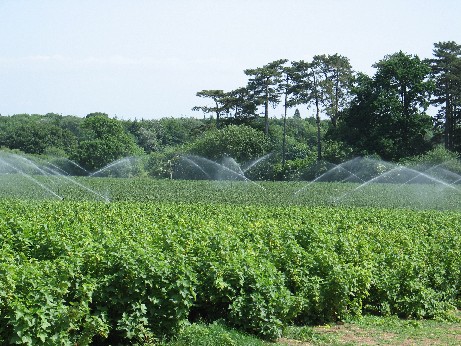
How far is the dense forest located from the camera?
64.5 metres

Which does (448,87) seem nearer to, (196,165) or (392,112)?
(392,112)

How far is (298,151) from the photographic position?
257 ft

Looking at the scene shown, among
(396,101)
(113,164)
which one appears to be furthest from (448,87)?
(113,164)

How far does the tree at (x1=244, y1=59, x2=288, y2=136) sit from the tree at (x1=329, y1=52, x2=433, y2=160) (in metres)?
14.6

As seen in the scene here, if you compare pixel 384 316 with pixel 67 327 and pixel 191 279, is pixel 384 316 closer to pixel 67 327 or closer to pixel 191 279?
pixel 191 279

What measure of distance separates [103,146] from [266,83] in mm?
22415

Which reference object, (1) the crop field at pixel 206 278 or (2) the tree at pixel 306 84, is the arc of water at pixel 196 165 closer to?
(2) the tree at pixel 306 84

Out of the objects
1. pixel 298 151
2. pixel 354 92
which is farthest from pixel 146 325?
pixel 298 151

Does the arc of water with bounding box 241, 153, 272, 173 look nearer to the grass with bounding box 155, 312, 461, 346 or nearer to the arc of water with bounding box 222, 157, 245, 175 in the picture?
the arc of water with bounding box 222, 157, 245, 175

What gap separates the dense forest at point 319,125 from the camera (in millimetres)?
64500

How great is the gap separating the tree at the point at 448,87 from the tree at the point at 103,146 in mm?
39987

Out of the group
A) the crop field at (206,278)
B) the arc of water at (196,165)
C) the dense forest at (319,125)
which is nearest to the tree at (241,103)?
the dense forest at (319,125)

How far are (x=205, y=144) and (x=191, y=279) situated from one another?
208 ft

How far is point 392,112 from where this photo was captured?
6406 centimetres
